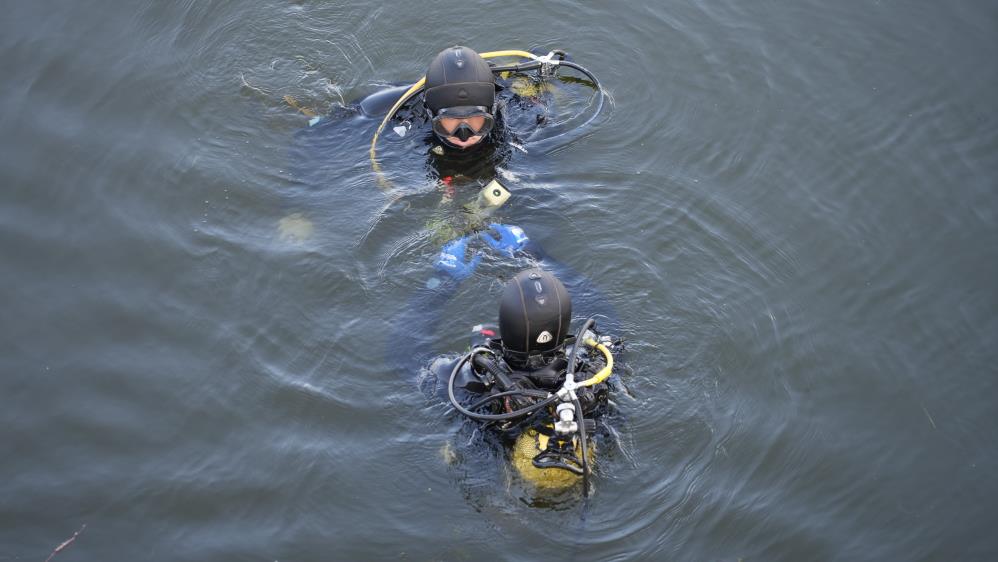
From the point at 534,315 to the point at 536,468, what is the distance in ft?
3.08

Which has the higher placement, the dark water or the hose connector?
the hose connector

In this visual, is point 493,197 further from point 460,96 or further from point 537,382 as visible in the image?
point 537,382

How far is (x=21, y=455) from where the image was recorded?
6.25m

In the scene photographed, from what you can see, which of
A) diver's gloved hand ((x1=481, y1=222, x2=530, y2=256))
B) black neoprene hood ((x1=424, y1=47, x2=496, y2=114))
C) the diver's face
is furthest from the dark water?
black neoprene hood ((x1=424, y1=47, x2=496, y2=114))

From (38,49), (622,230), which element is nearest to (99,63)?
(38,49)

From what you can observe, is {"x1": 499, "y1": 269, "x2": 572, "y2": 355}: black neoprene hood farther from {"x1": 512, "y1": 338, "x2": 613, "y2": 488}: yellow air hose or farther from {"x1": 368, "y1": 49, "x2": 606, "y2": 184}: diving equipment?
{"x1": 368, "y1": 49, "x2": 606, "y2": 184}: diving equipment

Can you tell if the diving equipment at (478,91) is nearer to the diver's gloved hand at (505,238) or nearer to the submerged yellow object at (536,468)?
the diver's gloved hand at (505,238)

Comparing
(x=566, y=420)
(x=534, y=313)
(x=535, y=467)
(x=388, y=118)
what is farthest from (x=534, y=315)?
(x=388, y=118)

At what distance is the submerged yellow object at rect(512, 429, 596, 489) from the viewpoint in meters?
5.89

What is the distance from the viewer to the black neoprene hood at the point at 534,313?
227 inches

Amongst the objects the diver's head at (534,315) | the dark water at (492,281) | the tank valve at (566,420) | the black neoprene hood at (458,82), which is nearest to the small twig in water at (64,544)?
the dark water at (492,281)

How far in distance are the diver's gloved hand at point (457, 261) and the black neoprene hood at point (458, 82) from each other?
1.25m

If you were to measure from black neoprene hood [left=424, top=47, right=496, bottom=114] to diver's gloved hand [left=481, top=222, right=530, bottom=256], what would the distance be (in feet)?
3.65

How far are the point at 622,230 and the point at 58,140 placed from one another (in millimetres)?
5014
